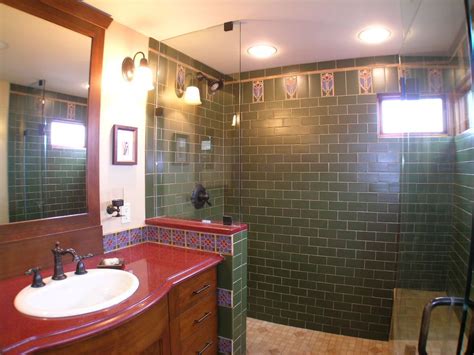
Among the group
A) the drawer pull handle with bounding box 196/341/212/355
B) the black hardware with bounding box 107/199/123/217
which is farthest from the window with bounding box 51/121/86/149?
the drawer pull handle with bounding box 196/341/212/355

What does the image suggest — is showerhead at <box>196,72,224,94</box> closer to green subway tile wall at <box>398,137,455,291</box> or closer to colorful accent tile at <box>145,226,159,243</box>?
colorful accent tile at <box>145,226,159,243</box>

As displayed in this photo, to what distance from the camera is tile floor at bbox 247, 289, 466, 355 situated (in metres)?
1.51

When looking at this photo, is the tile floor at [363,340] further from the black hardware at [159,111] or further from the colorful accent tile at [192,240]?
the black hardware at [159,111]

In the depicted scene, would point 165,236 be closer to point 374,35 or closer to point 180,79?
point 180,79

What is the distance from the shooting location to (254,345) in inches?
94.4

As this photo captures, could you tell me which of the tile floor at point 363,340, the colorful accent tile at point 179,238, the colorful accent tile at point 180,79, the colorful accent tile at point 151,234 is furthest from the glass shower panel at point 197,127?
the tile floor at point 363,340

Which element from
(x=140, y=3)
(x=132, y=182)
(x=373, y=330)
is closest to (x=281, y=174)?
(x=132, y=182)

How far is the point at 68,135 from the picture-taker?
164cm

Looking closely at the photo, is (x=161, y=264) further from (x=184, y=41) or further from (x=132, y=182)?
(x=184, y=41)

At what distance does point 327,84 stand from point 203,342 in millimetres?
2245

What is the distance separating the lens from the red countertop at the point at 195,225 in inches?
72.1

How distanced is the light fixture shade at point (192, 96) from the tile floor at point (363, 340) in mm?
2040

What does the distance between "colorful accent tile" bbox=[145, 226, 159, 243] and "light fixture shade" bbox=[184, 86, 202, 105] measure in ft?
3.39

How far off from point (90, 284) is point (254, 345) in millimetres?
1553
